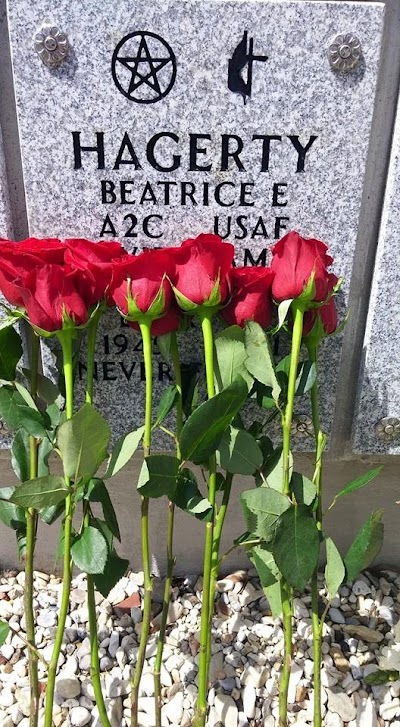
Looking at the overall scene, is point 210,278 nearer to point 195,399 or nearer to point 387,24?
point 195,399

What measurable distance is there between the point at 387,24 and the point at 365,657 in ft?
3.91

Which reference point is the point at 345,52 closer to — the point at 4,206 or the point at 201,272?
the point at 201,272

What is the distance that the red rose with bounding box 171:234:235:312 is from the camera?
36.2 inches

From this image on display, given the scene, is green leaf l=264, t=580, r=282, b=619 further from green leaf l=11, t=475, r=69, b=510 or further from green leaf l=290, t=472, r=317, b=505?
green leaf l=11, t=475, r=69, b=510

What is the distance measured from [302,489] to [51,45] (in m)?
0.77

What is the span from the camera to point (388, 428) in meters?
1.28

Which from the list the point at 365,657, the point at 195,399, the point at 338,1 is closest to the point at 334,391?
the point at 195,399

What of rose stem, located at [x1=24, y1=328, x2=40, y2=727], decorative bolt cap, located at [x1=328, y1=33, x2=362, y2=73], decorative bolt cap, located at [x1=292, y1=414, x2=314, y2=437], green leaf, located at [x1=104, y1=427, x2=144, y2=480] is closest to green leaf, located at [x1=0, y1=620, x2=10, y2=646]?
rose stem, located at [x1=24, y1=328, x2=40, y2=727]

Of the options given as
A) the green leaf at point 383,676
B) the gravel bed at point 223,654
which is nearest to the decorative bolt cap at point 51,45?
the gravel bed at point 223,654

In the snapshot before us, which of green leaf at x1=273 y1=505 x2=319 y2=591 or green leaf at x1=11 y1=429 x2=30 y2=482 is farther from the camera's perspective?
green leaf at x1=11 y1=429 x2=30 y2=482

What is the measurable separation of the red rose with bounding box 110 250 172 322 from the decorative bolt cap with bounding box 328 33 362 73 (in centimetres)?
41

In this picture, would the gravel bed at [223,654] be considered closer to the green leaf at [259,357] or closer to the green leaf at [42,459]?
the green leaf at [42,459]

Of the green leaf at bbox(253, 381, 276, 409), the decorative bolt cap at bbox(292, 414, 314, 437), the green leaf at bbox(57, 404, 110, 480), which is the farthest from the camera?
the decorative bolt cap at bbox(292, 414, 314, 437)

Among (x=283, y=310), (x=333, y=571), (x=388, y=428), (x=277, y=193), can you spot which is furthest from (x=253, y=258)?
(x=333, y=571)
